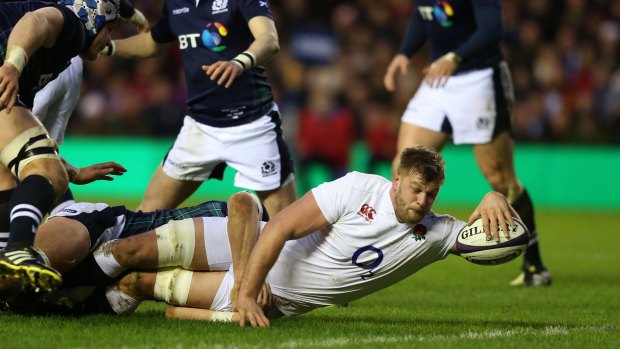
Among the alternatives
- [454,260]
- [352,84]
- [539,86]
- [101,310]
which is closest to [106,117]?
[352,84]

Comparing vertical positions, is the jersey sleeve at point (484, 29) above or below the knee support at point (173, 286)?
above

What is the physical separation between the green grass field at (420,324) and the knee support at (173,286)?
14cm

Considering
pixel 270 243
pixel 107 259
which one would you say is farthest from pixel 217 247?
pixel 270 243

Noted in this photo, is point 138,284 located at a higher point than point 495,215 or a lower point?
lower

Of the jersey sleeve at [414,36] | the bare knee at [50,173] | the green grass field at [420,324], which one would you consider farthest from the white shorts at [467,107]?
the bare knee at [50,173]

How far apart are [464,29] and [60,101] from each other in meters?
3.27

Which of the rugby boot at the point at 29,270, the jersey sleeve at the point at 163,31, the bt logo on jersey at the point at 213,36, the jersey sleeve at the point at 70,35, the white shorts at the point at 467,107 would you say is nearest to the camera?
the rugby boot at the point at 29,270

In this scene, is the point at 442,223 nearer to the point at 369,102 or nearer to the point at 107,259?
the point at 107,259

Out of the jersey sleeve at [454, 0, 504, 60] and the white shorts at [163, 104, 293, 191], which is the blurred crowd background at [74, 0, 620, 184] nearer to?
the jersey sleeve at [454, 0, 504, 60]

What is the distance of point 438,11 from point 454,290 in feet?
7.45

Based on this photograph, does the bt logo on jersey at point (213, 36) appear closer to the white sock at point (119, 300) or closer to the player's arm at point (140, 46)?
the player's arm at point (140, 46)

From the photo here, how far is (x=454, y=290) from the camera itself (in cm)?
855

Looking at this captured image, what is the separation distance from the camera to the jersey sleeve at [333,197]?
571 cm

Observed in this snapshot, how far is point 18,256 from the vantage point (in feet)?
17.5
